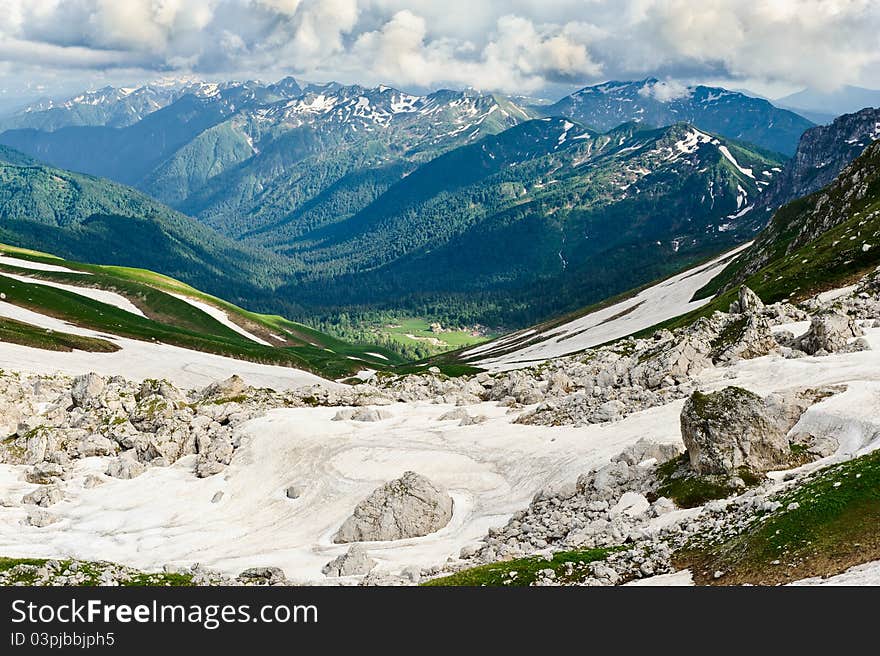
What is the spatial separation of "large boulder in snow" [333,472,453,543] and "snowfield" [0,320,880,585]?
1148mm

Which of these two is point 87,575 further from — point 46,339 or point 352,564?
point 46,339

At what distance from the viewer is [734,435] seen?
39969 mm

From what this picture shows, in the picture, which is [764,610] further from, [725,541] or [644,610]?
[725,541]

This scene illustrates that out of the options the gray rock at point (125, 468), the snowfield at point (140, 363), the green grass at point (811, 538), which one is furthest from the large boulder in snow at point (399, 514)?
the snowfield at point (140, 363)

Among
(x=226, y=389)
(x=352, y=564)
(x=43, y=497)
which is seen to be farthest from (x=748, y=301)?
(x=43, y=497)

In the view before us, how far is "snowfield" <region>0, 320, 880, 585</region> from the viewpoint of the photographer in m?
47.3

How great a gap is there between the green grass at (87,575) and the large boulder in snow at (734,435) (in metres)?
29.6

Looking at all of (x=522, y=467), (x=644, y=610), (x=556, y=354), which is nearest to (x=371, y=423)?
(x=522, y=467)

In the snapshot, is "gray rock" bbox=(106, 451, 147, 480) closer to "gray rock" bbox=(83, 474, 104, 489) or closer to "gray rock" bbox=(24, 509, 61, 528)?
"gray rock" bbox=(83, 474, 104, 489)

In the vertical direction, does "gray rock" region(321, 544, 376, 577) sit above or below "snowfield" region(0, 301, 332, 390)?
below

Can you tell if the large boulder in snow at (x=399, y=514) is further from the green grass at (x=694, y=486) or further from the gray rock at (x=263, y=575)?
the green grass at (x=694, y=486)

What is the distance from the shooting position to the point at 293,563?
47125 millimetres

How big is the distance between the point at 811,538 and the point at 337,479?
39.5 metres

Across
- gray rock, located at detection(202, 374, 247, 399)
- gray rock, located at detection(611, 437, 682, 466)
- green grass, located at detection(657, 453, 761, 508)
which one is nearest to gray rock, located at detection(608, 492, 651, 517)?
green grass, located at detection(657, 453, 761, 508)
